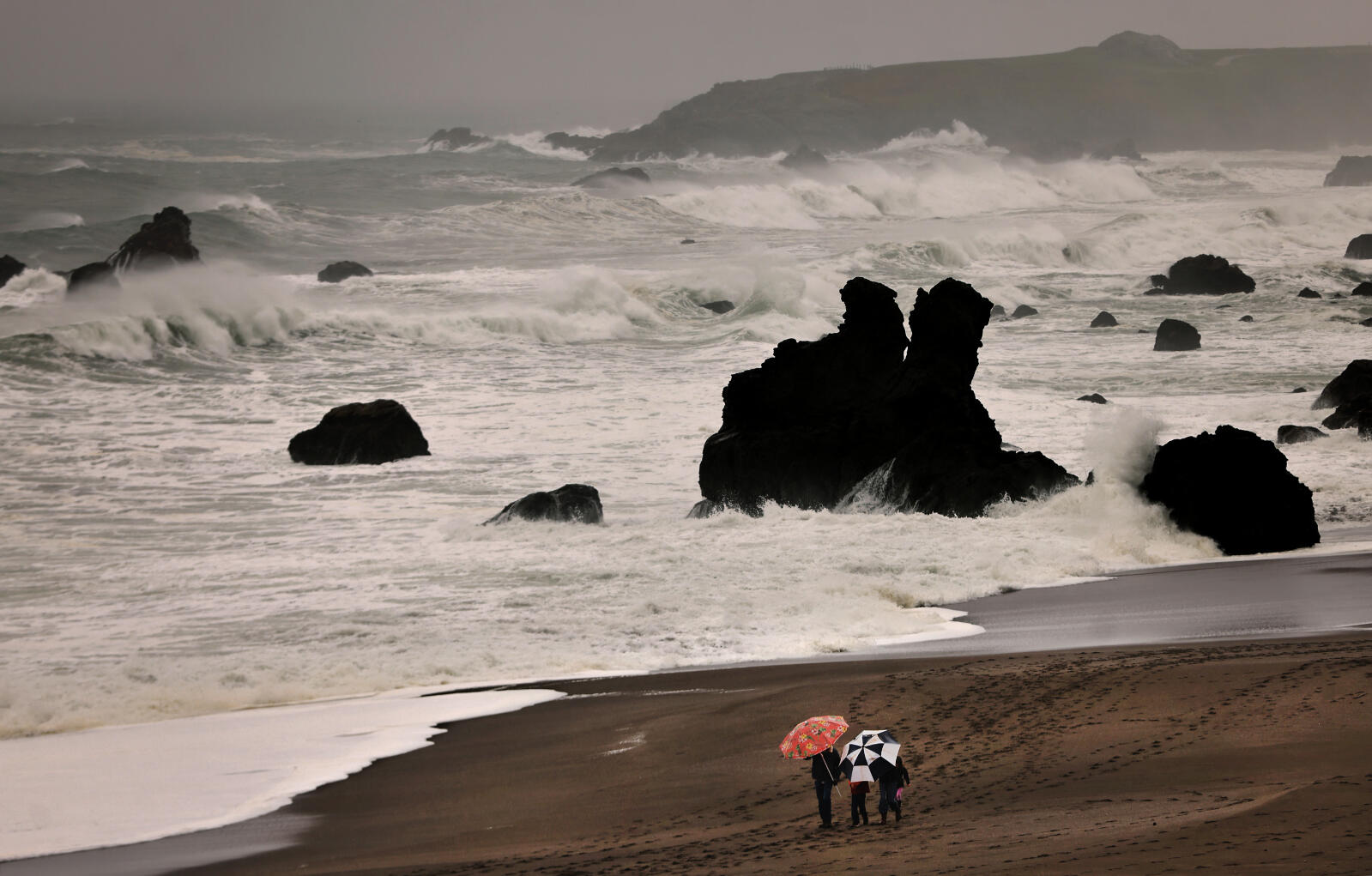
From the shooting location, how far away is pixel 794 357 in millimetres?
16969

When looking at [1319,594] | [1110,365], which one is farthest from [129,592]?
[1110,365]

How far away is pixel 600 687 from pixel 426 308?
26932 mm

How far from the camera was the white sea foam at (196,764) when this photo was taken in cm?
755

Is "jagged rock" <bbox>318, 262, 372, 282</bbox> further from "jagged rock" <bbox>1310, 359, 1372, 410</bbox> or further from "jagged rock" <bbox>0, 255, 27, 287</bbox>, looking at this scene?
"jagged rock" <bbox>1310, 359, 1372, 410</bbox>

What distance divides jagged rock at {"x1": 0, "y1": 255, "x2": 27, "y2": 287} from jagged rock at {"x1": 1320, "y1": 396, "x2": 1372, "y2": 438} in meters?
30.1

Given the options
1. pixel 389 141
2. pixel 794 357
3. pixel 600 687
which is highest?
pixel 389 141

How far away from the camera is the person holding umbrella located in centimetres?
629

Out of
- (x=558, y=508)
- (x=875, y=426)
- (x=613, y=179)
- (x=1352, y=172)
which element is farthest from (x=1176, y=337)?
(x=1352, y=172)

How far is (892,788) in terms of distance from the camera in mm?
6254

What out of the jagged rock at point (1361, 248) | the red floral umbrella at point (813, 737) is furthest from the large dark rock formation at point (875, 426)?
the jagged rock at point (1361, 248)

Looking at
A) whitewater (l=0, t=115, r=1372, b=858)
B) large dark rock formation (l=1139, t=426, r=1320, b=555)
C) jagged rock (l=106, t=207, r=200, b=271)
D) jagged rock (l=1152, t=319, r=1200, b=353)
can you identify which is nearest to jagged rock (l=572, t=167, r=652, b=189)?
whitewater (l=0, t=115, r=1372, b=858)

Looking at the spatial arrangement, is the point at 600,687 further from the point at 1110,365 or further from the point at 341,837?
the point at 1110,365

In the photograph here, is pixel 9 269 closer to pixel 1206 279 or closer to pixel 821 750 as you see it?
pixel 1206 279

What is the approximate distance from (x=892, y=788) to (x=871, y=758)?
197 mm
